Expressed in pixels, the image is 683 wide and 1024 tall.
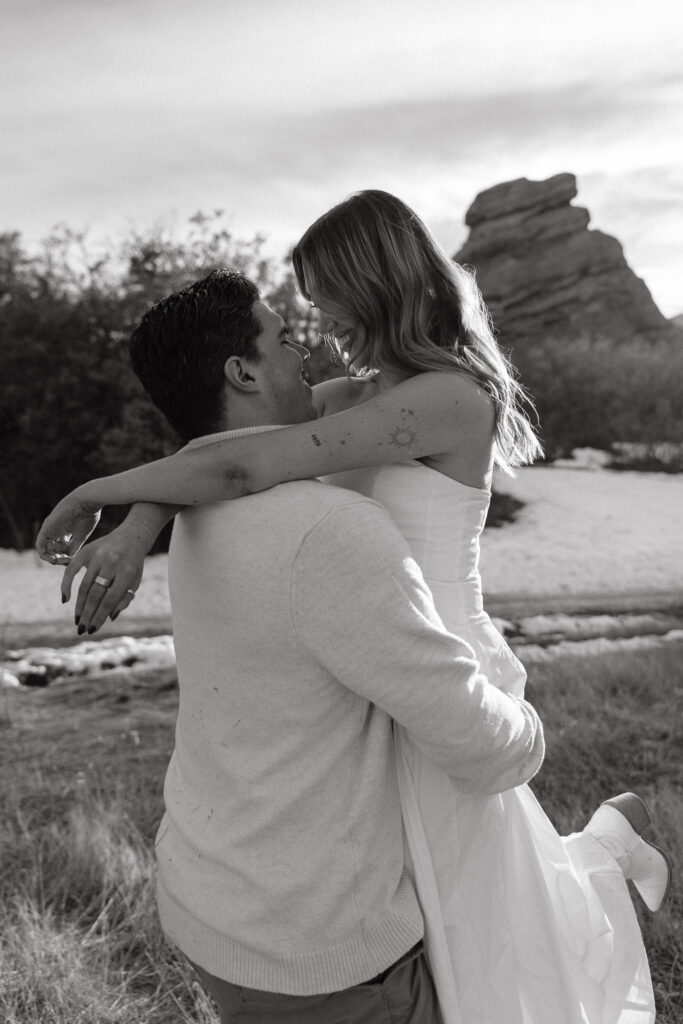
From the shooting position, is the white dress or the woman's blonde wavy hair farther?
the woman's blonde wavy hair

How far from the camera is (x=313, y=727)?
5.62ft

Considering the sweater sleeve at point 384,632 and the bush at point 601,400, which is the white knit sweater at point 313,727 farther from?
the bush at point 601,400

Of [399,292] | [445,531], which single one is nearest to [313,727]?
[445,531]

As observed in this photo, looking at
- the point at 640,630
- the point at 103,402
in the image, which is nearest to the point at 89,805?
the point at 640,630

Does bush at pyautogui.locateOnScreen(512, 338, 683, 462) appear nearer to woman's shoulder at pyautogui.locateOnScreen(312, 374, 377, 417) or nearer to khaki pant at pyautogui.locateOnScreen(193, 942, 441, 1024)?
woman's shoulder at pyautogui.locateOnScreen(312, 374, 377, 417)

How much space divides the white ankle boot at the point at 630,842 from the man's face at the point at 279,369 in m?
1.21

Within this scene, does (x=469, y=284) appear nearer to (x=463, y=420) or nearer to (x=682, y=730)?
(x=463, y=420)

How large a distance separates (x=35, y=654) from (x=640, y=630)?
549 centimetres

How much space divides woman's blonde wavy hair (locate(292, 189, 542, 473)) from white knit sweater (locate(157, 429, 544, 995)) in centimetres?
55

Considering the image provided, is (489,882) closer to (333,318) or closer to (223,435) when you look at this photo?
(223,435)

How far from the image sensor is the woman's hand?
1.68 meters

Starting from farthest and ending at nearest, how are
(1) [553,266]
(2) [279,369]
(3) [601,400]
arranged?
(1) [553,266]
(3) [601,400]
(2) [279,369]

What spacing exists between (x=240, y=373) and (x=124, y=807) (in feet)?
10.4

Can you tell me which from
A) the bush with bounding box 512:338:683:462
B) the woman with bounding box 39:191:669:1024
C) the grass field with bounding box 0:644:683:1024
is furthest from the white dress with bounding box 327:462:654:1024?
the bush with bounding box 512:338:683:462
